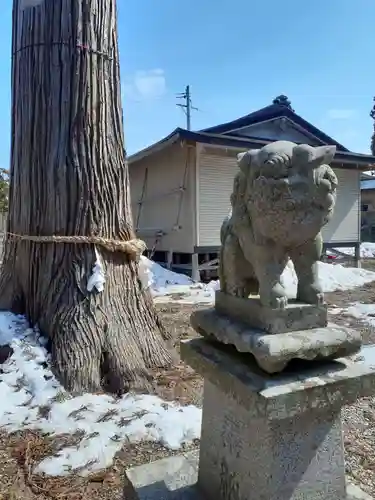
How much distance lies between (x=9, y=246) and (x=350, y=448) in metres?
3.06

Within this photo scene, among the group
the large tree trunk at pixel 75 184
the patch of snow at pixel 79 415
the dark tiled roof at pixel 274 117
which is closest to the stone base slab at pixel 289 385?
the patch of snow at pixel 79 415

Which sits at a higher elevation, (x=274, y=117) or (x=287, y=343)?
(x=274, y=117)

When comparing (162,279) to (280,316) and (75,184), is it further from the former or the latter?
(280,316)

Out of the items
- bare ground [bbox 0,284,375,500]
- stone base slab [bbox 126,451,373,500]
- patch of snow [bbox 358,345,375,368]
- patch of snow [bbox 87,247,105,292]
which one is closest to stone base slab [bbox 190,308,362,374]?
stone base slab [bbox 126,451,373,500]

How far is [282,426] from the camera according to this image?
126 cm

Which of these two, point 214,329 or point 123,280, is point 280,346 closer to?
point 214,329

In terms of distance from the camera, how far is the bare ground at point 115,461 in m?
1.92

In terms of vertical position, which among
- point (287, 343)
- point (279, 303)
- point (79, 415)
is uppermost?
point (279, 303)

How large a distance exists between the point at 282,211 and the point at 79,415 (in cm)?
197

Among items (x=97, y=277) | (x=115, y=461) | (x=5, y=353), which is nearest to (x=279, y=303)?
(x=115, y=461)

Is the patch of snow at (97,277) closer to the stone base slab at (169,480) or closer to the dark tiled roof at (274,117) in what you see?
the stone base slab at (169,480)

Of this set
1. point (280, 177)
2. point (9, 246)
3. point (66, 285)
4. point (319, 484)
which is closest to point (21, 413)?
point (66, 285)

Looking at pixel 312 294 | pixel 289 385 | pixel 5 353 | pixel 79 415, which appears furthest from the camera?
pixel 5 353

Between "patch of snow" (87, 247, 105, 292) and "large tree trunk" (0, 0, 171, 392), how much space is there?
3 centimetres
